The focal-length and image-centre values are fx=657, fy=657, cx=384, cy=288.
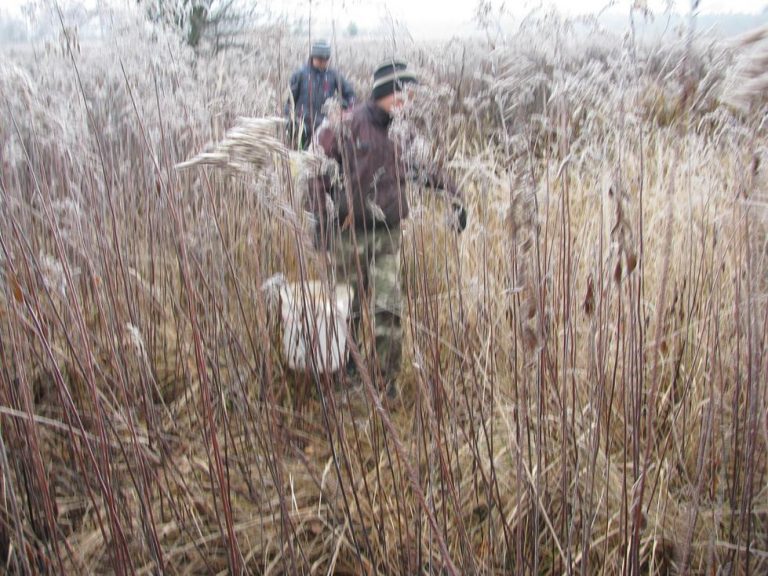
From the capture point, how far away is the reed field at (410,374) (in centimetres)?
96

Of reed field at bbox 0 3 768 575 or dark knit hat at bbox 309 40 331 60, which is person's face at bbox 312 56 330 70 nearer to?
dark knit hat at bbox 309 40 331 60

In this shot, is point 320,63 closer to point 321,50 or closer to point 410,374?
point 321,50

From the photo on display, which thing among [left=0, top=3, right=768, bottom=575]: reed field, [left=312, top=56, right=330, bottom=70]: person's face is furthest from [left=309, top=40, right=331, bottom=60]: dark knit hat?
[left=0, top=3, right=768, bottom=575]: reed field

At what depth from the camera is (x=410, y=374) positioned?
7.68ft

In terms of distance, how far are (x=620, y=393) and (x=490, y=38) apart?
1.09 metres

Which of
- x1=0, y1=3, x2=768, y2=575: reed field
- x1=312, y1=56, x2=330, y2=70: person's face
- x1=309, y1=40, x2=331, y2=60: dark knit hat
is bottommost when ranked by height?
x1=0, y1=3, x2=768, y2=575: reed field

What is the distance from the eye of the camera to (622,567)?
1053 mm

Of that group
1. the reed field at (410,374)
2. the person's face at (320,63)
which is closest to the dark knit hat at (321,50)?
the person's face at (320,63)

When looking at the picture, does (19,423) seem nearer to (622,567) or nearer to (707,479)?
(622,567)

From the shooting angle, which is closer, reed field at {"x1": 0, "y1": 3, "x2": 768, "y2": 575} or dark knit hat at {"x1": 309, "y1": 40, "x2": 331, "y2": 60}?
reed field at {"x1": 0, "y1": 3, "x2": 768, "y2": 575}

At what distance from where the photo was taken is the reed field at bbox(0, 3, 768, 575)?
958 mm

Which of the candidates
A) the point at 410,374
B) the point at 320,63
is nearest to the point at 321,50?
the point at 320,63

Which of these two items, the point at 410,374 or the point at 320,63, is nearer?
the point at 410,374

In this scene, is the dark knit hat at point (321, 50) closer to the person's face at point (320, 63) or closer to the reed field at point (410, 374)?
the person's face at point (320, 63)
